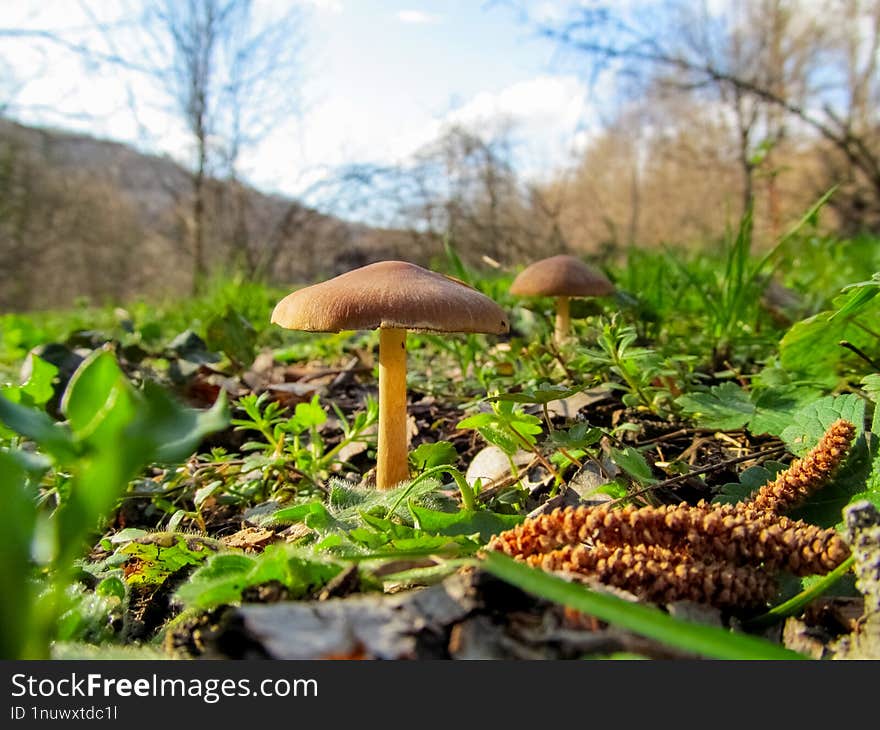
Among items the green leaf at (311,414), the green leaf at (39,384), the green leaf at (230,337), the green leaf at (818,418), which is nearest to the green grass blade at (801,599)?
the green leaf at (818,418)

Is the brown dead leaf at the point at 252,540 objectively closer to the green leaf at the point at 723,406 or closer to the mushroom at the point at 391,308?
the mushroom at the point at 391,308

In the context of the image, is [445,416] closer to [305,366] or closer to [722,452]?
[722,452]

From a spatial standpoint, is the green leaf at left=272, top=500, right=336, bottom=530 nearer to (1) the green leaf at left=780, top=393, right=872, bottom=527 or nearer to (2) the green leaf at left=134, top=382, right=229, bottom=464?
(2) the green leaf at left=134, top=382, right=229, bottom=464

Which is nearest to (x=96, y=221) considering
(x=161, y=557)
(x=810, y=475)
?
(x=161, y=557)

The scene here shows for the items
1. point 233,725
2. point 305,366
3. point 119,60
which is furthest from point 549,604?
point 119,60

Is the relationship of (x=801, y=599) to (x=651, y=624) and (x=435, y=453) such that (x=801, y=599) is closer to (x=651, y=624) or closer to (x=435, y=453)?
(x=651, y=624)

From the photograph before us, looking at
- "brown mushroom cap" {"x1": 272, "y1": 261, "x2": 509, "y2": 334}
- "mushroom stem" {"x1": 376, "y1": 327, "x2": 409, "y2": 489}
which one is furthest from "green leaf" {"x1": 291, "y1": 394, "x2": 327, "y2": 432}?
"brown mushroom cap" {"x1": 272, "y1": 261, "x2": 509, "y2": 334}
